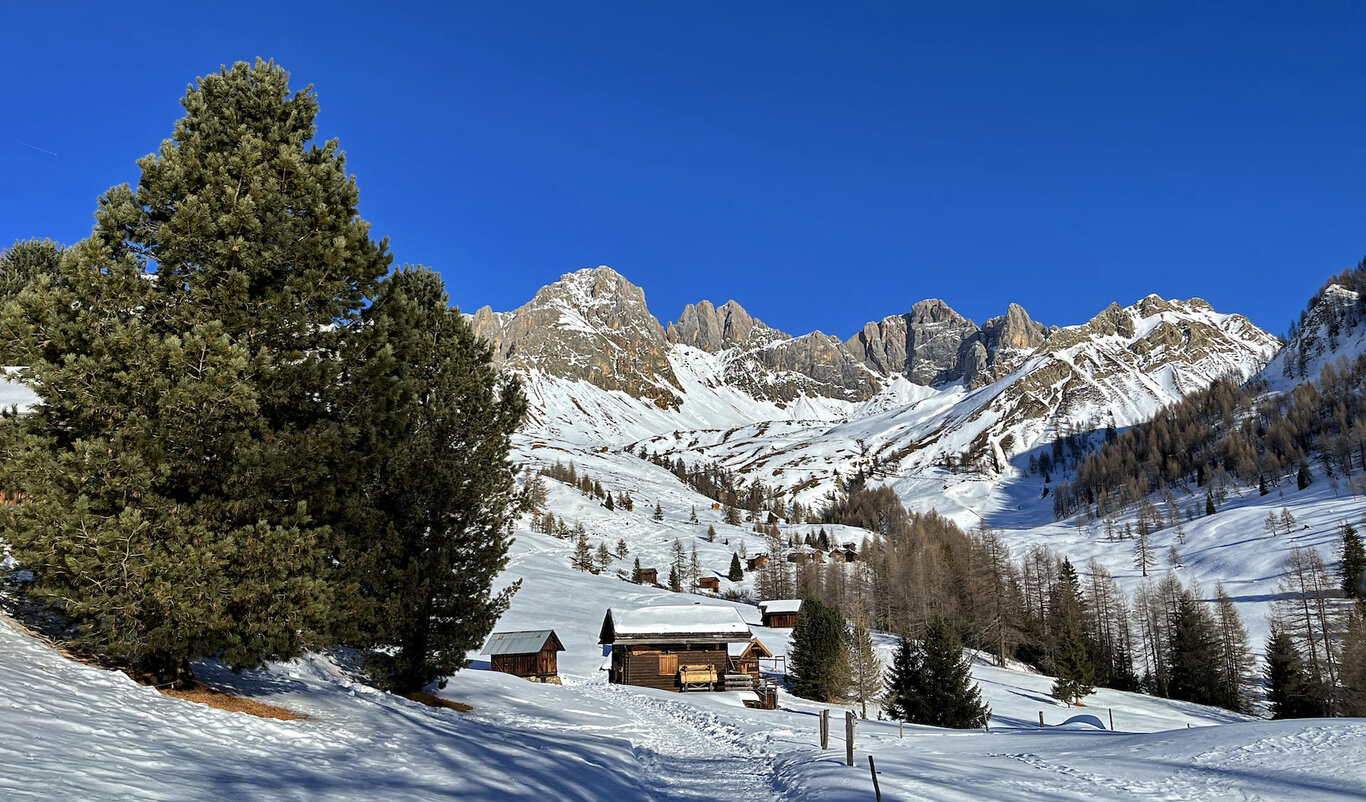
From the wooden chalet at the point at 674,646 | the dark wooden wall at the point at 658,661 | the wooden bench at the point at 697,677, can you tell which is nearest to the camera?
the wooden bench at the point at 697,677

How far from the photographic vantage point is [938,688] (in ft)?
126

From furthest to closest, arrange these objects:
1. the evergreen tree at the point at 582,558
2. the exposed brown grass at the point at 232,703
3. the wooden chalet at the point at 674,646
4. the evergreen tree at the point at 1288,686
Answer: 1. the evergreen tree at the point at 582,558
2. the evergreen tree at the point at 1288,686
3. the wooden chalet at the point at 674,646
4. the exposed brown grass at the point at 232,703

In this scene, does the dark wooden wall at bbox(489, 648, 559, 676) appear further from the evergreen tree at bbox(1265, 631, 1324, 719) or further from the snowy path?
the evergreen tree at bbox(1265, 631, 1324, 719)

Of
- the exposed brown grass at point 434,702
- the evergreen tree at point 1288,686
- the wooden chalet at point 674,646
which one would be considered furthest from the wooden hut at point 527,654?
the evergreen tree at point 1288,686

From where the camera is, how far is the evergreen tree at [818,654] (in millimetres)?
47406

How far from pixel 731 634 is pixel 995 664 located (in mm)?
41533

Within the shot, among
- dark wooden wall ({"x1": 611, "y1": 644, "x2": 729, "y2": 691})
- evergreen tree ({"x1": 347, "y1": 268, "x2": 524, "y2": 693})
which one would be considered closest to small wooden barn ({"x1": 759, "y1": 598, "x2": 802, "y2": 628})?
dark wooden wall ({"x1": 611, "y1": 644, "x2": 729, "y2": 691})

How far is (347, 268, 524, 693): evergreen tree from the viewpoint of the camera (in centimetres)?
1573

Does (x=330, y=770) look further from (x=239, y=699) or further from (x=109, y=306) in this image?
(x=109, y=306)

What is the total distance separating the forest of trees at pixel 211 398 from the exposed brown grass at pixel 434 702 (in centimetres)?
483

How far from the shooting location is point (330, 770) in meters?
8.60

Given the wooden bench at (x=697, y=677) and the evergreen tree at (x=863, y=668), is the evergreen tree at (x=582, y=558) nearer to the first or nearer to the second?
the wooden bench at (x=697, y=677)

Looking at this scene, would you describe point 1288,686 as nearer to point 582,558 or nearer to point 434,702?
point 434,702

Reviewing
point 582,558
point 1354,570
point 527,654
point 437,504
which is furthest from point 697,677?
point 1354,570
